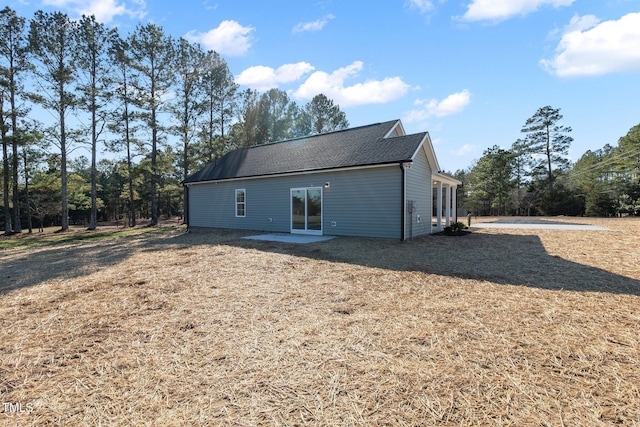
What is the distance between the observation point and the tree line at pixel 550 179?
78.6ft

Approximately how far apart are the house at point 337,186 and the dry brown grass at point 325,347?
4.81 metres

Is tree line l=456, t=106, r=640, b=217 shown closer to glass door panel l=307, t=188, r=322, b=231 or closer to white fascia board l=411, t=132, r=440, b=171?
white fascia board l=411, t=132, r=440, b=171

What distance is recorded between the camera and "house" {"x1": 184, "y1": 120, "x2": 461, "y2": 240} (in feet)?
34.0

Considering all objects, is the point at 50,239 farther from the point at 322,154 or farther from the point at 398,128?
the point at 398,128

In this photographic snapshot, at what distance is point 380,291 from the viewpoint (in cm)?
462

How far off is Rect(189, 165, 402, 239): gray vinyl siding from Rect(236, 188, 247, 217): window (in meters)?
0.20

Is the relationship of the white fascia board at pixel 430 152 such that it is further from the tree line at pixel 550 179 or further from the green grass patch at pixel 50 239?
the tree line at pixel 550 179

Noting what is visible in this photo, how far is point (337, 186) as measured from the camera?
11.4m

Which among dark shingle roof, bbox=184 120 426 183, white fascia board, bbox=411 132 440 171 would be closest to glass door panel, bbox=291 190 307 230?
dark shingle roof, bbox=184 120 426 183

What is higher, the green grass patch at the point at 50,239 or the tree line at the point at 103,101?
the tree line at the point at 103,101

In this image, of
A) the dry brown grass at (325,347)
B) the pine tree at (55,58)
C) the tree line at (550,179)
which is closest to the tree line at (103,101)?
the pine tree at (55,58)

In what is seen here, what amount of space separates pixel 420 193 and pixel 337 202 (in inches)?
126

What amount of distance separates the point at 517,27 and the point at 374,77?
6271 millimetres

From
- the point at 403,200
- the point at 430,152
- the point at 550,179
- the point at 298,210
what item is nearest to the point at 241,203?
the point at 298,210
